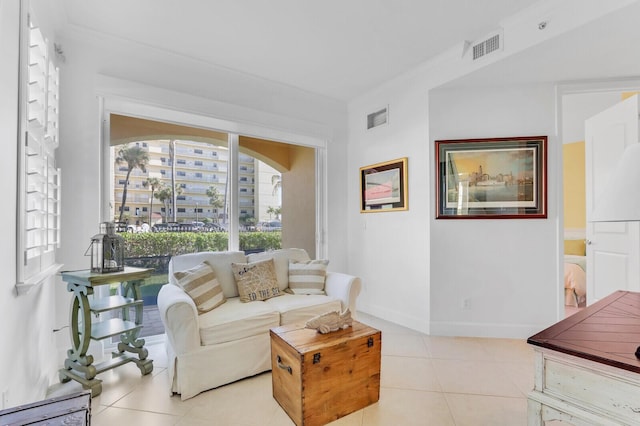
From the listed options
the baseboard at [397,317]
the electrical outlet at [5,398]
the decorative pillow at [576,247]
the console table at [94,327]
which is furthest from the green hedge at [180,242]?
the decorative pillow at [576,247]

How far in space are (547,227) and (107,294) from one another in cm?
399

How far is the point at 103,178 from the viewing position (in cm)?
270

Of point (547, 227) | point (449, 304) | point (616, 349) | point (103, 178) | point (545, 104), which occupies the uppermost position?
point (545, 104)

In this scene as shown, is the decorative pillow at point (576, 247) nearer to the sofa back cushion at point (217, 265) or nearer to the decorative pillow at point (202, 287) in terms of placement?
the sofa back cushion at point (217, 265)

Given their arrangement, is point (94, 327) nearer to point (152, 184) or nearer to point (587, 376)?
point (152, 184)

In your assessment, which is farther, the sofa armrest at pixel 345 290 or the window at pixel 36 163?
the sofa armrest at pixel 345 290

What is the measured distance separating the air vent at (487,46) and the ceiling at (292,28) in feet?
0.21

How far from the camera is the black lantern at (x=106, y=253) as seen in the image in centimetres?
226

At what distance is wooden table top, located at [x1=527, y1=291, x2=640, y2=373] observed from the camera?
988 millimetres

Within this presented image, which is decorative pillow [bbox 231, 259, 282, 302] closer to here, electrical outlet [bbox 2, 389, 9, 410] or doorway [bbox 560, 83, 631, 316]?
electrical outlet [bbox 2, 389, 9, 410]

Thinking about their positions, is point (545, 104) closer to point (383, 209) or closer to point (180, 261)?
point (383, 209)

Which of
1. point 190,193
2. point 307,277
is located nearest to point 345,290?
point 307,277

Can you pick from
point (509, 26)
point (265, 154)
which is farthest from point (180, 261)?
point (509, 26)

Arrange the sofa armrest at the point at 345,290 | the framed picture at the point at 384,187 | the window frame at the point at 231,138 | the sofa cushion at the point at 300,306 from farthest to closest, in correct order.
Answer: the framed picture at the point at 384,187 < the sofa armrest at the point at 345,290 < the window frame at the point at 231,138 < the sofa cushion at the point at 300,306
